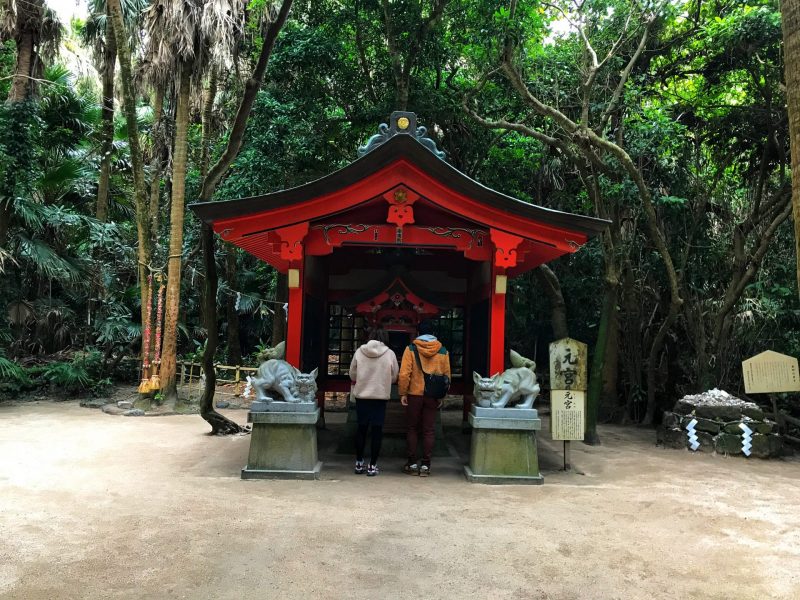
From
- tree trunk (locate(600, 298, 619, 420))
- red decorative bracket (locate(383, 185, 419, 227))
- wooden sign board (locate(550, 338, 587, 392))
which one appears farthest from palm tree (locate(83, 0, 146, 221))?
tree trunk (locate(600, 298, 619, 420))

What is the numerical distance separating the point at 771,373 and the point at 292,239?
7154 millimetres

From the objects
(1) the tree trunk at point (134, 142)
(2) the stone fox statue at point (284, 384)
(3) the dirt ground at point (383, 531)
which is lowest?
(3) the dirt ground at point (383, 531)

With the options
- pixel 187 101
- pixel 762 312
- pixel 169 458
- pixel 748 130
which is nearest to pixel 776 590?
pixel 169 458

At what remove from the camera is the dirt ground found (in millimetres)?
3455

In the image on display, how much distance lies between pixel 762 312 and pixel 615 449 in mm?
4296

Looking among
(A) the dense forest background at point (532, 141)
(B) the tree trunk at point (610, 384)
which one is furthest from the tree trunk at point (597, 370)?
(B) the tree trunk at point (610, 384)

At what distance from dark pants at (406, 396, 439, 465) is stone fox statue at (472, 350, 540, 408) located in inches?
21.2

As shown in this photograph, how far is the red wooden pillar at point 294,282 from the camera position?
6.52m

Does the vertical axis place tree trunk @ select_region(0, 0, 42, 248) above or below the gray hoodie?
above

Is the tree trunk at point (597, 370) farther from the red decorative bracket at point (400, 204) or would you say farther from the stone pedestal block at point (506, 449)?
the red decorative bracket at point (400, 204)

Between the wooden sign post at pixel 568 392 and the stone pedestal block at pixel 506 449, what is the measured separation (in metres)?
0.74

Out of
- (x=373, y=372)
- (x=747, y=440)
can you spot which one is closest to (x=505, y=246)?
(x=373, y=372)

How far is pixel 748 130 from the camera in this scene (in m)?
10.1

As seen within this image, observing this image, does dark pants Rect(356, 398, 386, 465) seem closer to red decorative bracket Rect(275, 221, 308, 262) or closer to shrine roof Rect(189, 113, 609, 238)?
red decorative bracket Rect(275, 221, 308, 262)
